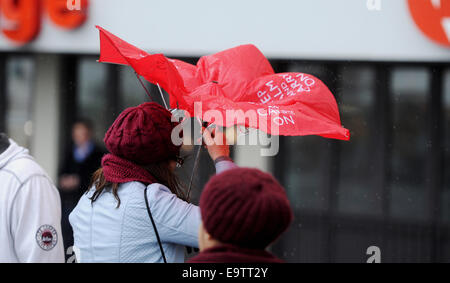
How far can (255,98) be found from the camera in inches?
82.9

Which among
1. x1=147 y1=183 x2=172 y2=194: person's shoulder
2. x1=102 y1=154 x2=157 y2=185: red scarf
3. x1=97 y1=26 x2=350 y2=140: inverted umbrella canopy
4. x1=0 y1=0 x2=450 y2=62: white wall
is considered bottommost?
x1=147 y1=183 x2=172 y2=194: person's shoulder

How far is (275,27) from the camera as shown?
5.43 metres

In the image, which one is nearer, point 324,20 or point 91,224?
point 91,224

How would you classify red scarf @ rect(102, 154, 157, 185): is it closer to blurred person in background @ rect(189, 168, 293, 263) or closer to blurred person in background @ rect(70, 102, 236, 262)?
blurred person in background @ rect(70, 102, 236, 262)

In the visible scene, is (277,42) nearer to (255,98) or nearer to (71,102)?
(71,102)

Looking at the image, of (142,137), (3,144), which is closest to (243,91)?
(142,137)

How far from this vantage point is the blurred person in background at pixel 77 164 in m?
5.97

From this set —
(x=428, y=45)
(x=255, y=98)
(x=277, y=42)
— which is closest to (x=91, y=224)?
(x=255, y=98)

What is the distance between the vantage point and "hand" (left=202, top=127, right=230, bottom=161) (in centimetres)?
200

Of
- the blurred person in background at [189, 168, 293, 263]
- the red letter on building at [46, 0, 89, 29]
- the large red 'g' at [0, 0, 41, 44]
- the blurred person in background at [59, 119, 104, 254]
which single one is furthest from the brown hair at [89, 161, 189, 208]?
the large red 'g' at [0, 0, 41, 44]

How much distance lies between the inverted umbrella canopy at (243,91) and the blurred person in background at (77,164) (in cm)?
387

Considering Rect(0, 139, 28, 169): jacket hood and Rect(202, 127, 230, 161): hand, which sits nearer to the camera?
Rect(202, 127, 230, 161): hand

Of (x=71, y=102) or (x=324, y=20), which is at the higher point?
(x=324, y=20)

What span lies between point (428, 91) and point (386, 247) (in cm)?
170
